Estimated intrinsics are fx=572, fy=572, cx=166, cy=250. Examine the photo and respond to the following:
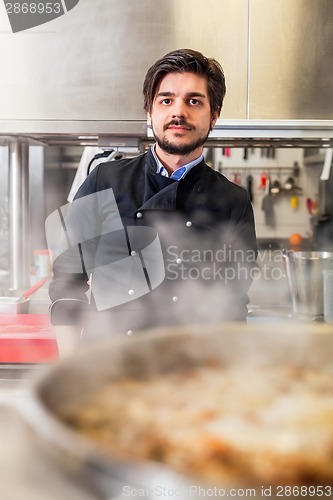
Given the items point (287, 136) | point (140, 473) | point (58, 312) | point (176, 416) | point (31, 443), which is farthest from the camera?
point (287, 136)

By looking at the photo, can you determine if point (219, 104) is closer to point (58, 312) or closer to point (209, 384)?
point (58, 312)

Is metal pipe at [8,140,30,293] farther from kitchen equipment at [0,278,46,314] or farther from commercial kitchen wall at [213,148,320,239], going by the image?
commercial kitchen wall at [213,148,320,239]

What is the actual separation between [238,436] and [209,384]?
0.15m

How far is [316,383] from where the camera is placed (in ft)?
2.25

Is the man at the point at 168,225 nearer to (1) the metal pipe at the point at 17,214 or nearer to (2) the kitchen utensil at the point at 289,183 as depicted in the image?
(1) the metal pipe at the point at 17,214

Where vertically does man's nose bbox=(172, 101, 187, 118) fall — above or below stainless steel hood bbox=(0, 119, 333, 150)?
above

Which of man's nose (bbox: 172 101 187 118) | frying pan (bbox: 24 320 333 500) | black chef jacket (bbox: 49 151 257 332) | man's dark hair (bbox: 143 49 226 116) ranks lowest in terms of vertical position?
black chef jacket (bbox: 49 151 257 332)

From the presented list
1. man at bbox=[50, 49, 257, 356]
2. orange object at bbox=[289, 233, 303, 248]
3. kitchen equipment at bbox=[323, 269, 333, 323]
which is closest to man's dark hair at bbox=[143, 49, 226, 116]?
man at bbox=[50, 49, 257, 356]

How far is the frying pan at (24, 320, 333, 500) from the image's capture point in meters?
0.38

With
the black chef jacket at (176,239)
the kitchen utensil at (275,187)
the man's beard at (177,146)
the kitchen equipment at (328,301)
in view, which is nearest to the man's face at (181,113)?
the man's beard at (177,146)

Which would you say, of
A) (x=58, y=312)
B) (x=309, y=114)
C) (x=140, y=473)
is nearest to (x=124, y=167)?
(x=58, y=312)

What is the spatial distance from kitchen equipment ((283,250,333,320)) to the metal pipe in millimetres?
1299

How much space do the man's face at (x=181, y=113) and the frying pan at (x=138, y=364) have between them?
54.1 inches

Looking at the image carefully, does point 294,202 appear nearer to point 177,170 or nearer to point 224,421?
point 177,170
